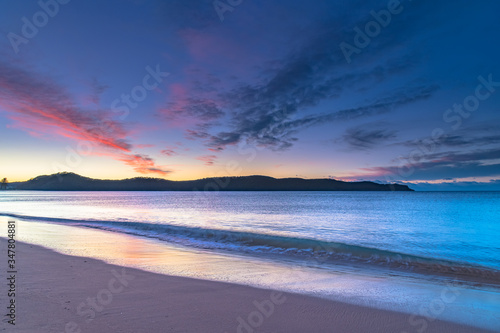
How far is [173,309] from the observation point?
527 centimetres

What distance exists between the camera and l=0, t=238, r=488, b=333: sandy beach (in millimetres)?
4586

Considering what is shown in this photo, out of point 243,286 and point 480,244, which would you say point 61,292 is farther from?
point 480,244

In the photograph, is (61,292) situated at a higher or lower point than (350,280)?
higher

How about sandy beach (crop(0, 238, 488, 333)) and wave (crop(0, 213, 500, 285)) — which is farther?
wave (crop(0, 213, 500, 285))

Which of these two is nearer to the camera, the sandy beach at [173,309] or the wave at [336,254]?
the sandy beach at [173,309]

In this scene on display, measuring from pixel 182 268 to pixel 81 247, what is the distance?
21.0 ft

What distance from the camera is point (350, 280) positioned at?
8.51 m

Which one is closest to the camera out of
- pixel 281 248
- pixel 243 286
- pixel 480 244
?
pixel 243 286

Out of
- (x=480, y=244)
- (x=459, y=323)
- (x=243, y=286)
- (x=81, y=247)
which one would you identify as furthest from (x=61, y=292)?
(x=480, y=244)

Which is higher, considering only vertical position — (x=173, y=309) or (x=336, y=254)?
(x=173, y=309)

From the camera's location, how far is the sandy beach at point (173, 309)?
15.0ft

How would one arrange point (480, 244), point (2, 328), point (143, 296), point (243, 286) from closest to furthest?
point (2, 328) < point (143, 296) < point (243, 286) < point (480, 244)

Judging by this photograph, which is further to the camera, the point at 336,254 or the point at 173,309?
the point at 336,254

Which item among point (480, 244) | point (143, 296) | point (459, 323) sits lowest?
point (480, 244)
